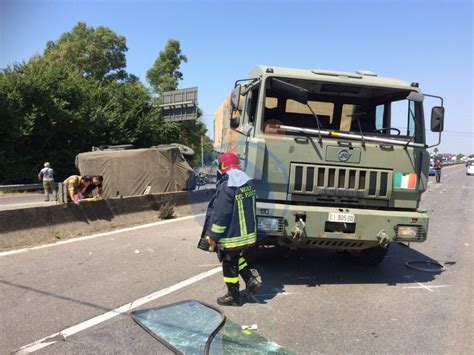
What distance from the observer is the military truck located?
5.52 m

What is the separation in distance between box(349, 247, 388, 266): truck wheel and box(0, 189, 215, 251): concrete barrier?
527 cm

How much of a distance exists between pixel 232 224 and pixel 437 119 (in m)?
3.34

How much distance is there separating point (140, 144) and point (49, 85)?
8687 mm

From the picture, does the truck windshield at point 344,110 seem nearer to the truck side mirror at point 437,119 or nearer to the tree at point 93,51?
the truck side mirror at point 437,119

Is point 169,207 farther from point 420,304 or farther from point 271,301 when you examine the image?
point 420,304

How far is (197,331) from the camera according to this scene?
4340mm

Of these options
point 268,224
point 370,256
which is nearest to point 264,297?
point 268,224

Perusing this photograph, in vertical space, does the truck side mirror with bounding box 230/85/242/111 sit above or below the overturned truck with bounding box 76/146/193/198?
above

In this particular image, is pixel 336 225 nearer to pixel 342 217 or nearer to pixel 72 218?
pixel 342 217

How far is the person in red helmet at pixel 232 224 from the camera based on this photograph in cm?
494

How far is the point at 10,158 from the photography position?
82.2ft

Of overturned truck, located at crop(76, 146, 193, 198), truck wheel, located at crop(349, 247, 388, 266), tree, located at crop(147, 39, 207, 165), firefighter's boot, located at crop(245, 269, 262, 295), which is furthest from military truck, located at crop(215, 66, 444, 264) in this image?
tree, located at crop(147, 39, 207, 165)

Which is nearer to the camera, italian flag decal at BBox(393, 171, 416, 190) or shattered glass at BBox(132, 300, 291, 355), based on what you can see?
shattered glass at BBox(132, 300, 291, 355)

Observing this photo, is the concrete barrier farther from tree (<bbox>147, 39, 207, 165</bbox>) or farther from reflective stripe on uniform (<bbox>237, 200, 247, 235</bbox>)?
tree (<bbox>147, 39, 207, 165</bbox>)
